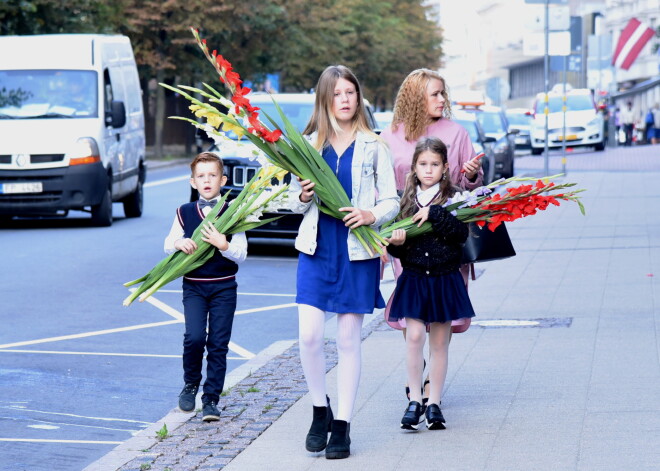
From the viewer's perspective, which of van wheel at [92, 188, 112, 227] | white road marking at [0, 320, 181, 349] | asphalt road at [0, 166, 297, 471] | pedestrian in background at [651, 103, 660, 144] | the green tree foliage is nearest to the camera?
asphalt road at [0, 166, 297, 471]

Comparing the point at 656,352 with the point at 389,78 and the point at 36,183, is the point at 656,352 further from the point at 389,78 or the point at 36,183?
the point at 389,78

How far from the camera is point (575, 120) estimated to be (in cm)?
4800

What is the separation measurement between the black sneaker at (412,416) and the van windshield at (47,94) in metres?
13.7

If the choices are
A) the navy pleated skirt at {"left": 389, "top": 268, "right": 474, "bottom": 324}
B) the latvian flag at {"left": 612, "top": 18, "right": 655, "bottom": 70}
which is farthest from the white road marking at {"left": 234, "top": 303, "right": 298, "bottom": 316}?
the latvian flag at {"left": 612, "top": 18, "right": 655, "bottom": 70}

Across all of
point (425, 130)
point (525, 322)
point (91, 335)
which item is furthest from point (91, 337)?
point (425, 130)

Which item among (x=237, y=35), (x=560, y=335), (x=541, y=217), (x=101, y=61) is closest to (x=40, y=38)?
(x=101, y=61)

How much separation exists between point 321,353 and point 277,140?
998 millimetres

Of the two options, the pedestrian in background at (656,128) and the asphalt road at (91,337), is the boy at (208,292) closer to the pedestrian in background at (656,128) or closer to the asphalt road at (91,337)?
the asphalt road at (91,337)

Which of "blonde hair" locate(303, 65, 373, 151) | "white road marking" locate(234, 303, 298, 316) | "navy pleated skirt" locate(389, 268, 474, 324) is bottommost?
"white road marking" locate(234, 303, 298, 316)

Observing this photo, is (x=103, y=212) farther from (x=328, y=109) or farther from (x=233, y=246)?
(x=328, y=109)

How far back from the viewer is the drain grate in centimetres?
1010

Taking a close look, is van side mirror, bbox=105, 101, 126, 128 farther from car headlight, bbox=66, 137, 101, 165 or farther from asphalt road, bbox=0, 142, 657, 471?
asphalt road, bbox=0, 142, 657, 471

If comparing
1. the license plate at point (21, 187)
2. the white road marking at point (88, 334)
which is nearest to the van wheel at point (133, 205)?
the license plate at point (21, 187)

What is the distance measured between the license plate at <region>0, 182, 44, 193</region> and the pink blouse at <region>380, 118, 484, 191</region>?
1246 centimetres
